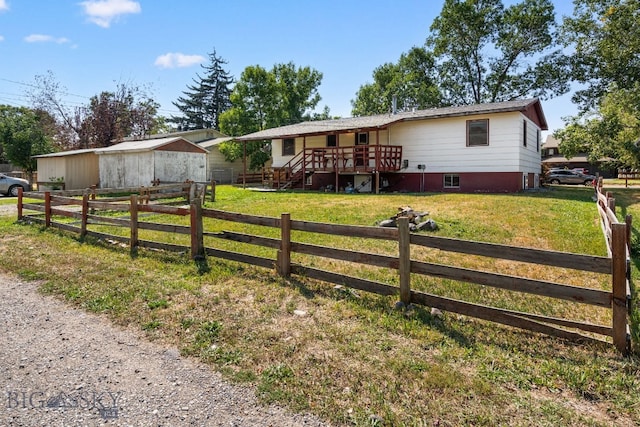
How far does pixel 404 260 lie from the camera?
4883 millimetres

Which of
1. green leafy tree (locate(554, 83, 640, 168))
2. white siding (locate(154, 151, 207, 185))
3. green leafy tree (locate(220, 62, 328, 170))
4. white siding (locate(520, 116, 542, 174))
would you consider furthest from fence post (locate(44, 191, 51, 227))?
green leafy tree (locate(554, 83, 640, 168))

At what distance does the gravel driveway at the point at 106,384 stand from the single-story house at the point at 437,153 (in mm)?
16266

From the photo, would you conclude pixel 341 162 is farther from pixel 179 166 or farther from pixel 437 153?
pixel 179 166

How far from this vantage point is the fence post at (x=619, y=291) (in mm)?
3719

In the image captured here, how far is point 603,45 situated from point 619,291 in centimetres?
2691

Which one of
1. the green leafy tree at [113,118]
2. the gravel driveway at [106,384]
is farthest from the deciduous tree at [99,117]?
the gravel driveway at [106,384]

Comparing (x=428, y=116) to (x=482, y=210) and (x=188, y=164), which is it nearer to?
(x=482, y=210)

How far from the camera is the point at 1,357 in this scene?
3844mm

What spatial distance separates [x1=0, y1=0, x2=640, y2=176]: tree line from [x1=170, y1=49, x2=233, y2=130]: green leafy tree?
19.7 m

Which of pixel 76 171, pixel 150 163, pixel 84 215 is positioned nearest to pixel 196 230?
pixel 84 215

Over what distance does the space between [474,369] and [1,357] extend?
431 centimetres

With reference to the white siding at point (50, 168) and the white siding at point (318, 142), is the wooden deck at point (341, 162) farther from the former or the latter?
the white siding at point (50, 168)

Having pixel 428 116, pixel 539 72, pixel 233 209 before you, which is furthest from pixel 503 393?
pixel 539 72

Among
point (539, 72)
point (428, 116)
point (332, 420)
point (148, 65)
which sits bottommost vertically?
point (332, 420)
